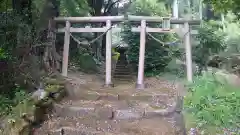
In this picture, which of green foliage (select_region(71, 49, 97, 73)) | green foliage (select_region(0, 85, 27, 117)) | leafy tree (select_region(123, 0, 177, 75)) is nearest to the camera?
green foliage (select_region(0, 85, 27, 117))

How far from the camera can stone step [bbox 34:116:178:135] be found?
672cm

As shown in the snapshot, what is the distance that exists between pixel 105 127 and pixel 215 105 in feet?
8.60

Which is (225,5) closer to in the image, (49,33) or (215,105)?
(215,105)

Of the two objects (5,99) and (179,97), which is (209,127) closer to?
(179,97)

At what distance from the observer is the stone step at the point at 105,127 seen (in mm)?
6719

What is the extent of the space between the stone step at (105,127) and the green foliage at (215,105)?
84 centimetres

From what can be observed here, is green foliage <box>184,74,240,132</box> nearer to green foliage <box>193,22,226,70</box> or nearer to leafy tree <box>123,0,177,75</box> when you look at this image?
leafy tree <box>123,0,177,75</box>

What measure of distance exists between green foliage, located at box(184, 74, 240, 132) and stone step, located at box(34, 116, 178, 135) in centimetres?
84

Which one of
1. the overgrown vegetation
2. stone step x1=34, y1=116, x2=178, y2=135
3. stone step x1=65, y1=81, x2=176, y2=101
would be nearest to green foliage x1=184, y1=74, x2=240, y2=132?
the overgrown vegetation

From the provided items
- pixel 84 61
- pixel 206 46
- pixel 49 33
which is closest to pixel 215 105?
pixel 49 33

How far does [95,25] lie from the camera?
14.4 meters

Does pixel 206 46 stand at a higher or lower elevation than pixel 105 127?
higher

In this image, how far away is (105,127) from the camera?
709cm

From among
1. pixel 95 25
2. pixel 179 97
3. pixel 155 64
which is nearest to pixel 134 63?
pixel 155 64
